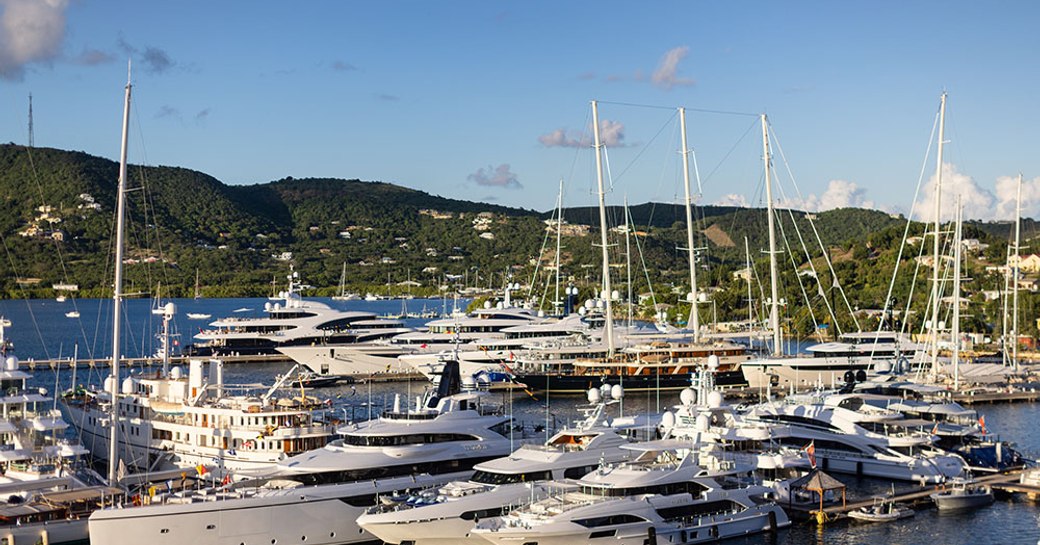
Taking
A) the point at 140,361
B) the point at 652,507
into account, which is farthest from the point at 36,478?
the point at 140,361

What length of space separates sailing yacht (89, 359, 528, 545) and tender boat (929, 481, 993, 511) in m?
14.5

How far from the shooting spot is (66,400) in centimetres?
5119

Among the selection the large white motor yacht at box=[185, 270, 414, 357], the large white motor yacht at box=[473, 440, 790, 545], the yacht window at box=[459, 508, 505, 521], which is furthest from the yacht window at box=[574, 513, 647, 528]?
the large white motor yacht at box=[185, 270, 414, 357]

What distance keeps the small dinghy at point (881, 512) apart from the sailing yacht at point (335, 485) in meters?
11.8

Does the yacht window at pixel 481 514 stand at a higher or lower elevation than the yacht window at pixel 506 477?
lower

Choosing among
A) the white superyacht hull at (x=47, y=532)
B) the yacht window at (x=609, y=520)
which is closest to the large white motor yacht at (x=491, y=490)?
the yacht window at (x=609, y=520)

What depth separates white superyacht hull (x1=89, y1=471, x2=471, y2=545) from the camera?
31312 millimetres

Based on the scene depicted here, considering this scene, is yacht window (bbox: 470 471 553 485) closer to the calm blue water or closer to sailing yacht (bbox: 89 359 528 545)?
sailing yacht (bbox: 89 359 528 545)

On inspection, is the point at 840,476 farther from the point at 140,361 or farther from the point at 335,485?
the point at 140,361

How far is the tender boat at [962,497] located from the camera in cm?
3794

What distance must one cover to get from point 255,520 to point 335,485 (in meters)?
3.00

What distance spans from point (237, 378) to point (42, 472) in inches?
1853

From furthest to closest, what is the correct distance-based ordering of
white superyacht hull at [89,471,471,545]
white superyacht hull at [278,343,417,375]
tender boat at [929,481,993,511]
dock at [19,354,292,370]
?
dock at [19,354,292,370]
white superyacht hull at [278,343,417,375]
tender boat at [929,481,993,511]
white superyacht hull at [89,471,471,545]

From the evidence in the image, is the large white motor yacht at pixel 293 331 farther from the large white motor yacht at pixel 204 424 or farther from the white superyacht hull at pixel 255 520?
the white superyacht hull at pixel 255 520
